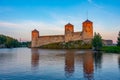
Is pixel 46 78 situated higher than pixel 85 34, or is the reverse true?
pixel 85 34

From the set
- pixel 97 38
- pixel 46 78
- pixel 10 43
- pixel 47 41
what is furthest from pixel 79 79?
pixel 10 43

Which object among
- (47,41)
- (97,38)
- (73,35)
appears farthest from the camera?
(47,41)

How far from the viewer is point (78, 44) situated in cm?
11700

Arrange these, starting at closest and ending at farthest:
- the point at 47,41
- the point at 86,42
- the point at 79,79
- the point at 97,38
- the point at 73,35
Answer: the point at 79,79, the point at 97,38, the point at 86,42, the point at 73,35, the point at 47,41

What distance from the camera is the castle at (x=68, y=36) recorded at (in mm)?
119394

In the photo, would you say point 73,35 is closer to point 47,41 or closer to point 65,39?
point 65,39

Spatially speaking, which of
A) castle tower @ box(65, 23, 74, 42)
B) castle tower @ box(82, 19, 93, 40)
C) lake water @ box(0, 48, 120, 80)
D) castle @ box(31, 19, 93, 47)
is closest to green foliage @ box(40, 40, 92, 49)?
castle @ box(31, 19, 93, 47)

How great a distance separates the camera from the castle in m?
119

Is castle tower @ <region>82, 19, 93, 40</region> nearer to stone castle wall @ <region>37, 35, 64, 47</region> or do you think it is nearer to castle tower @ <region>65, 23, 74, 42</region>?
castle tower @ <region>65, 23, 74, 42</region>

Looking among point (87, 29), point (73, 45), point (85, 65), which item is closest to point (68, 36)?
point (73, 45)

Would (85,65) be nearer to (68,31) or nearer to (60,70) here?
(60,70)

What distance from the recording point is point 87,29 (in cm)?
11988

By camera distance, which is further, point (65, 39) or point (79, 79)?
point (65, 39)

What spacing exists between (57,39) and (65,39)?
5.59 metres
